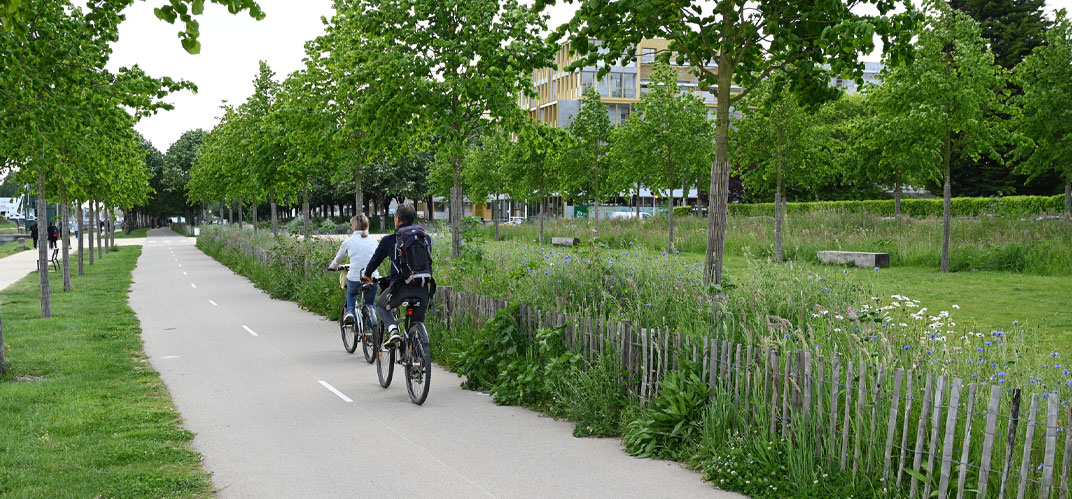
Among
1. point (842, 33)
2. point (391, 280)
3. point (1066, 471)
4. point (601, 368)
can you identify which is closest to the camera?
point (1066, 471)

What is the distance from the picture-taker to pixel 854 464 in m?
5.43

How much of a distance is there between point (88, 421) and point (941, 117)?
60.2ft

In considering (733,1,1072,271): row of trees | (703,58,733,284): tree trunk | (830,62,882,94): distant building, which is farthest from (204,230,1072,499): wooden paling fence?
(733,1,1072,271): row of trees

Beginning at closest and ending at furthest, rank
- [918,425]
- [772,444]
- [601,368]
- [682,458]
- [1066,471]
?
[1066,471] < [918,425] < [772,444] < [682,458] < [601,368]

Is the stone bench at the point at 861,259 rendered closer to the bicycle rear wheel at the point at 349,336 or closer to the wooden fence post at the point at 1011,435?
the bicycle rear wheel at the point at 349,336

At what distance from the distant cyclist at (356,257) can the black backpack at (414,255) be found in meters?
2.60

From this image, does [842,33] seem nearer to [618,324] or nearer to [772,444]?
[618,324]

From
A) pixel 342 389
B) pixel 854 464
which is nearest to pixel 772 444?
pixel 854 464

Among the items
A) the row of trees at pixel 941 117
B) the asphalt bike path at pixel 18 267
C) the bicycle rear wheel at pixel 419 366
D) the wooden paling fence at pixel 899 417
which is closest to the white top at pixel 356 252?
the bicycle rear wheel at pixel 419 366

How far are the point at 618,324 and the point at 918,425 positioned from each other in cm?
309

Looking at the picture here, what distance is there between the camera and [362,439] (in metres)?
7.36

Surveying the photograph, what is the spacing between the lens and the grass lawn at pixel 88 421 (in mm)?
6059

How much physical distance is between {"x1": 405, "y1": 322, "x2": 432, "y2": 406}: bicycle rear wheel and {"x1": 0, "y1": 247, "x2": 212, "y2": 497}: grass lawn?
2.20 metres

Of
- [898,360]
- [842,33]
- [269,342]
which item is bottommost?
[269,342]
